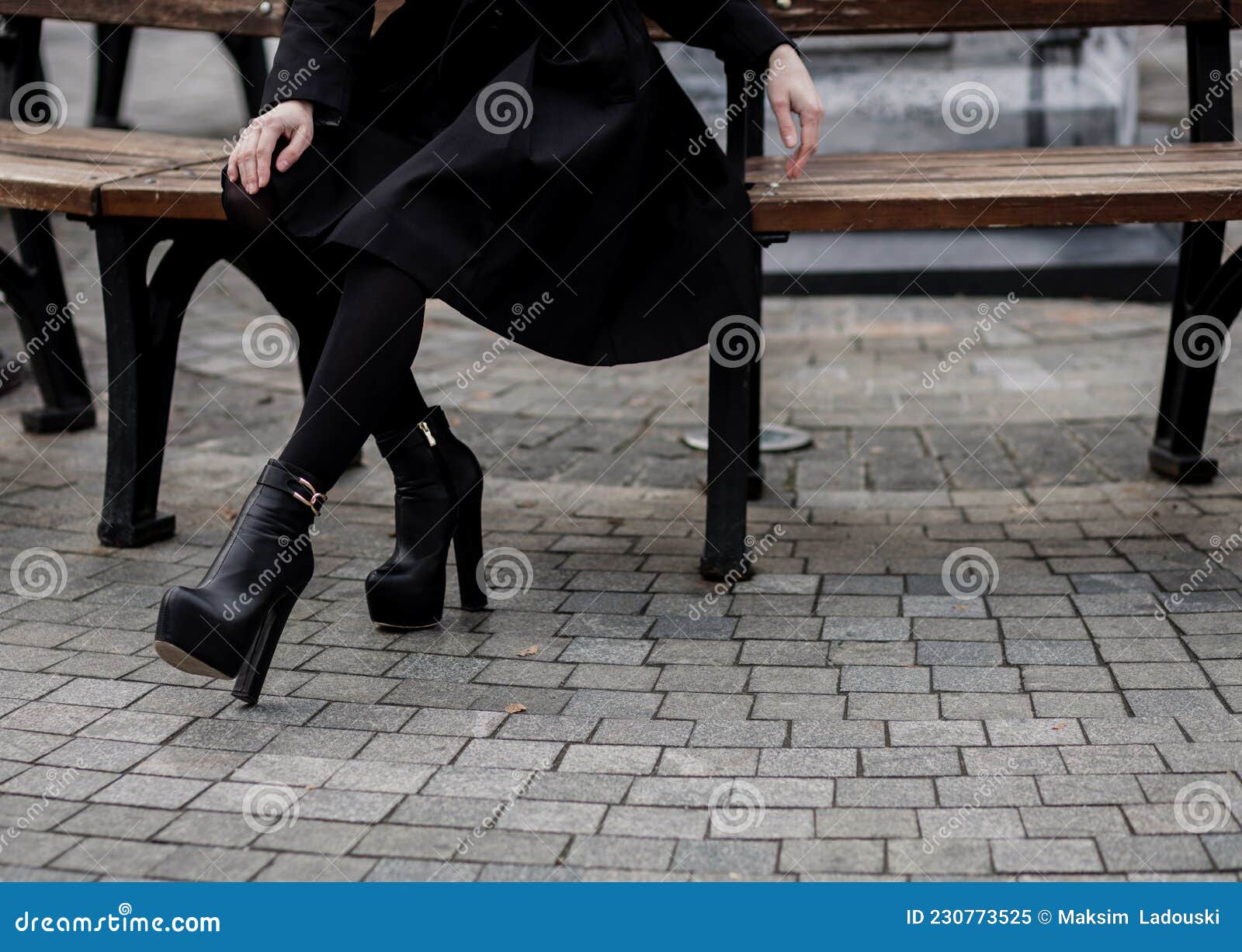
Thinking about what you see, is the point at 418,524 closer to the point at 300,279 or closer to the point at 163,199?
the point at 300,279

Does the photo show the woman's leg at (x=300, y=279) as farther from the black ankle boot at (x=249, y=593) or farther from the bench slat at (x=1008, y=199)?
the bench slat at (x=1008, y=199)

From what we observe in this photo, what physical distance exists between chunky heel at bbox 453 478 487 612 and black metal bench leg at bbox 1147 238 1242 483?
1.97 metres

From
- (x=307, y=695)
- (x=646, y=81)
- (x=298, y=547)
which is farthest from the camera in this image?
(x=646, y=81)

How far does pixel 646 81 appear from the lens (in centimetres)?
287

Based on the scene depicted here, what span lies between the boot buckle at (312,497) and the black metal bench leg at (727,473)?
1.02 metres

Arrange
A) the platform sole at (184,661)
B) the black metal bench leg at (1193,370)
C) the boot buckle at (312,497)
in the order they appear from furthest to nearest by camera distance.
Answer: the black metal bench leg at (1193,370)
the boot buckle at (312,497)
the platform sole at (184,661)

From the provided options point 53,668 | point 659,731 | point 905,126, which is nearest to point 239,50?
point 905,126

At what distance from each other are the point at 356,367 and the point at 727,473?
3.30ft

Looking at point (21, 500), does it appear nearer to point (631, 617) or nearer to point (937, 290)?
point (631, 617)

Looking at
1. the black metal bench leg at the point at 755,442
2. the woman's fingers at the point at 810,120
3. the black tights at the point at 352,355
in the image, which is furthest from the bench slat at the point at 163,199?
the black metal bench leg at the point at 755,442

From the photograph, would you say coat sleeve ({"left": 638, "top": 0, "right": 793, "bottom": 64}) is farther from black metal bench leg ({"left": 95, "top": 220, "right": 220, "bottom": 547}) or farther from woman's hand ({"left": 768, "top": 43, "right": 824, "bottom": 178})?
black metal bench leg ({"left": 95, "top": 220, "right": 220, "bottom": 547})

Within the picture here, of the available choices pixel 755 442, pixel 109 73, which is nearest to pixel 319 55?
pixel 755 442

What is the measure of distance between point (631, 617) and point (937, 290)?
4151 millimetres

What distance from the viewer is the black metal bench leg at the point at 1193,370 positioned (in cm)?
370
